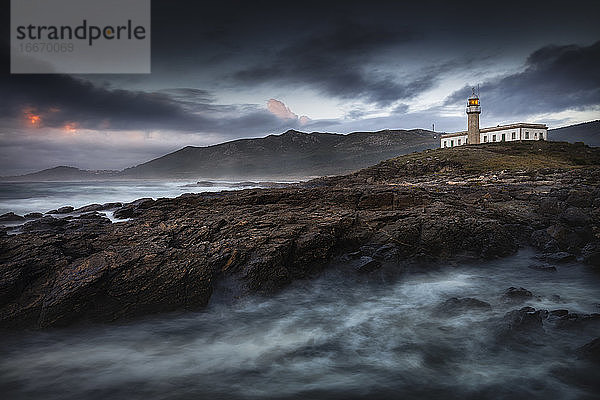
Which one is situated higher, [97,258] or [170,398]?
[97,258]

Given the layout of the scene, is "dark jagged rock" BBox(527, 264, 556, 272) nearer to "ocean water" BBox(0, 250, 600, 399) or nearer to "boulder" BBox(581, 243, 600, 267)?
"boulder" BBox(581, 243, 600, 267)

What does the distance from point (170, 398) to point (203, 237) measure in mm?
4424

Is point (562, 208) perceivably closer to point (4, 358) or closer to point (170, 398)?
point (170, 398)

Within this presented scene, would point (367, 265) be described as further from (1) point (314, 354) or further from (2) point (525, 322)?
(2) point (525, 322)

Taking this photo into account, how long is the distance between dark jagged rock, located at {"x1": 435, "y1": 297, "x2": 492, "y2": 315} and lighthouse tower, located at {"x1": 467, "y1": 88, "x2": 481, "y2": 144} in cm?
5982

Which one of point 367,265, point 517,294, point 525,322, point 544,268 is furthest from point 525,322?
point 544,268

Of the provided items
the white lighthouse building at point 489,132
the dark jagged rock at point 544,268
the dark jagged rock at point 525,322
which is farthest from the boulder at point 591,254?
the white lighthouse building at point 489,132

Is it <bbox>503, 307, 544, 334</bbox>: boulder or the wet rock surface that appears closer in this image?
<bbox>503, 307, 544, 334</bbox>: boulder

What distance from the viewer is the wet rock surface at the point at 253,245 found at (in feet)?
21.1

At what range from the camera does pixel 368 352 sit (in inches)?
236

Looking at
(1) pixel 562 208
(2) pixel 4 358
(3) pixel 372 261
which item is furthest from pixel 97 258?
(1) pixel 562 208

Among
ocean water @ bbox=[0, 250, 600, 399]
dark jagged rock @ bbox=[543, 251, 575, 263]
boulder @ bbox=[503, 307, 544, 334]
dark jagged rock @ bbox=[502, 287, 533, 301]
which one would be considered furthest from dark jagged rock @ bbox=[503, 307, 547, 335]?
dark jagged rock @ bbox=[543, 251, 575, 263]

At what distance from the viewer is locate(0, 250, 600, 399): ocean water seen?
4953 mm

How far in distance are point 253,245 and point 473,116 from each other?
2464 inches
